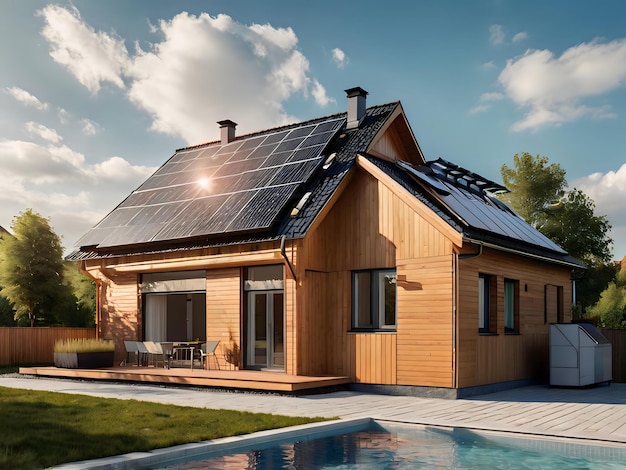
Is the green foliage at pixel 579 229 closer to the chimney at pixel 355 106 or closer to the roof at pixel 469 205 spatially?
the roof at pixel 469 205

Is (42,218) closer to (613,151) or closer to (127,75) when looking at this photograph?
(127,75)

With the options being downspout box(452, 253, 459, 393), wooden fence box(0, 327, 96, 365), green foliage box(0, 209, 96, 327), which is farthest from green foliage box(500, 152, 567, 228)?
downspout box(452, 253, 459, 393)

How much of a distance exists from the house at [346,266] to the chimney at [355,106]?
0.05 metres

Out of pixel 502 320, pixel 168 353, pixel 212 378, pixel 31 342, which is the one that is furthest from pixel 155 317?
pixel 502 320

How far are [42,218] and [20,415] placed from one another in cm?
2318

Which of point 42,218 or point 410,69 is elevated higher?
point 410,69

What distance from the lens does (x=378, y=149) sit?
1850cm

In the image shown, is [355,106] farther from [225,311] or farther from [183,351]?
[183,351]

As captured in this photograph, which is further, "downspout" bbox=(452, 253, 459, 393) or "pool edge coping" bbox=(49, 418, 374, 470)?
"downspout" bbox=(452, 253, 459, 393)

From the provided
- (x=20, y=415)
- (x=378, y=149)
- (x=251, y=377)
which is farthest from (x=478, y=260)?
(x=20, y=415)

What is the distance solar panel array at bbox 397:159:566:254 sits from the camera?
635 inches

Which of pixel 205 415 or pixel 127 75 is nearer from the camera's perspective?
pixel 205 415

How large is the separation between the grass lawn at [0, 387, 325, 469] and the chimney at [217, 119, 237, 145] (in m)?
12.1

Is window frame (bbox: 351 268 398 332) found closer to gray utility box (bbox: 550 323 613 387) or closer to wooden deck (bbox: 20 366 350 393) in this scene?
wooden deck (bbox: 20 366 350 393)
